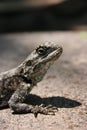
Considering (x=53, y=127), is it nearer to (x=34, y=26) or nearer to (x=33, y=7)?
(x=34, y=26)

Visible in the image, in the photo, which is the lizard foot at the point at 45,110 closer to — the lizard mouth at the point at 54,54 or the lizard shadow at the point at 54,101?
the lizard shadow at the point at 54,101

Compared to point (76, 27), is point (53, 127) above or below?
below

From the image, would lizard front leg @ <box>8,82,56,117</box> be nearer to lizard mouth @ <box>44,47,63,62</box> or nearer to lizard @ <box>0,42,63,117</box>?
lizard @ <box>0,42,63,117</box>

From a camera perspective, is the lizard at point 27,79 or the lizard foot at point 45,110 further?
the lizard at point 27,79

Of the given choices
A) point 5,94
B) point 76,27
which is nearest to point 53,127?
point 5,94

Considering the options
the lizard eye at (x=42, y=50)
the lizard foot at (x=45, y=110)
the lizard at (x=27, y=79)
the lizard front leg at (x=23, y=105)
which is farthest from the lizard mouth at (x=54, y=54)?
the lizard foot at (x=45, y=110)

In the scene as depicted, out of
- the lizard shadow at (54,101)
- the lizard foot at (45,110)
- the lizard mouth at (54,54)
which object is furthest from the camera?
the lizard shadow at (54,101)

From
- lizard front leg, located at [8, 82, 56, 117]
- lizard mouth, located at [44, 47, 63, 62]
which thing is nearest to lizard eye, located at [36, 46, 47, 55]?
lizard mouth, located at [44, 47, 63, 62]

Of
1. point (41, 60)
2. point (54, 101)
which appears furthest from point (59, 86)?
point (41, 60)

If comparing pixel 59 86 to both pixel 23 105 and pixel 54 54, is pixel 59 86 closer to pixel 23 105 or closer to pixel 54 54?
pixel 54 54
